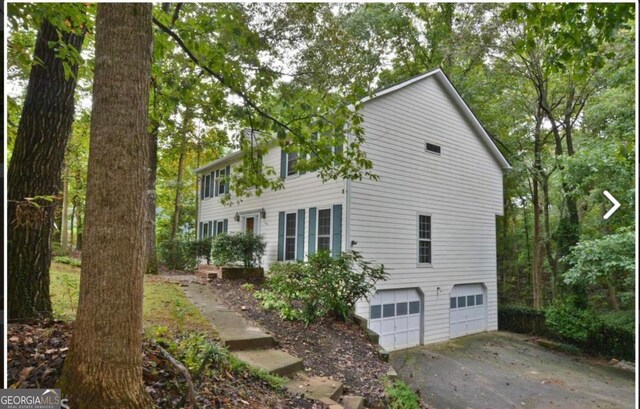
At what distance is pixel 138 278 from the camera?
1710 millimetres

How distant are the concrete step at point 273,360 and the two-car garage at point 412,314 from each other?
407 cm

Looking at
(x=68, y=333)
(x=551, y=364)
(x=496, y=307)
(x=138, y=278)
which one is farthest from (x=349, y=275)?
(x=496, y=307)

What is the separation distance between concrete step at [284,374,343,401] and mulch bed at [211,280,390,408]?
212mm

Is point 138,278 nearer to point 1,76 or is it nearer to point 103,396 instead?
point 103,396

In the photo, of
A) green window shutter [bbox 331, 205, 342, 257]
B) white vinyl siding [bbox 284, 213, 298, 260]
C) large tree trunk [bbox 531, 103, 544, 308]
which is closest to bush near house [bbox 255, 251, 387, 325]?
green window shutter [bbox 331, 205, 342, 257]

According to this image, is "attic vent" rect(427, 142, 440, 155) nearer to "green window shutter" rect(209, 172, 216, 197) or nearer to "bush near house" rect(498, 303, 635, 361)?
"bush near house" rect(498, 303, 635, 361)

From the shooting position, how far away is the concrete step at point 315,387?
10.1 ft

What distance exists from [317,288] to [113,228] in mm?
4037

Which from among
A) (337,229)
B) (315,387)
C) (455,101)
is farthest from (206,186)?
(315,387)

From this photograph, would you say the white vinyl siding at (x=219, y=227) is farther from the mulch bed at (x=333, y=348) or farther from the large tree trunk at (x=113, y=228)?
the large tree trunk at (x=113, y=228)

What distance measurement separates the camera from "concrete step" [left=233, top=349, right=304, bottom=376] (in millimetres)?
3346

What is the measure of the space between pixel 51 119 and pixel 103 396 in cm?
221

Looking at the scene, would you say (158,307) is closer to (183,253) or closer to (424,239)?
(424,239)

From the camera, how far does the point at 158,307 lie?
4.86 meters
